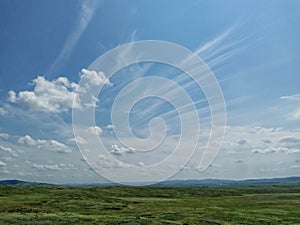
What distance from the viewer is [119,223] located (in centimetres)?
5181

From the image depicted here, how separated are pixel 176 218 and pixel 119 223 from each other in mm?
12143

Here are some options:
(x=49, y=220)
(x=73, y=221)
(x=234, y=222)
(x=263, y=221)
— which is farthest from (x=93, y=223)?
(x=263, y=221)

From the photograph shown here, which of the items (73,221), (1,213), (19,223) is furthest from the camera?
(1,213)

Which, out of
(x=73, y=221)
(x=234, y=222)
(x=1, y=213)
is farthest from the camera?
(x=1, y=213)

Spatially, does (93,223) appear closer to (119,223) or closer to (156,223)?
(119,223)

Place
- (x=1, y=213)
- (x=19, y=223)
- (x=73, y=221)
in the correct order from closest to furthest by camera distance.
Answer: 1. (x=19, y=223)
2. (x=73, y=221)
3. (x=1, y=213)

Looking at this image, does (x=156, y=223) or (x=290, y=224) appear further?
(x=290, y=224)

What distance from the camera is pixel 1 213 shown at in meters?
62.2

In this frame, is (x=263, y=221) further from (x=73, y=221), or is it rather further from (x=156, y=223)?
(x=73, y=221)

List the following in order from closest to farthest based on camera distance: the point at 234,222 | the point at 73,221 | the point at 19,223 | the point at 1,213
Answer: the point at 19,223 → the point at 73,221 → the point at 234,222 → the point at 1,213

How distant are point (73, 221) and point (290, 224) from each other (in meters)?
34.3

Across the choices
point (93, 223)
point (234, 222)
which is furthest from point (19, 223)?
point (234, 222)

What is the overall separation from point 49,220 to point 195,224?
893 inches

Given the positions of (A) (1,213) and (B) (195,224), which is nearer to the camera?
(B) (195,224)
